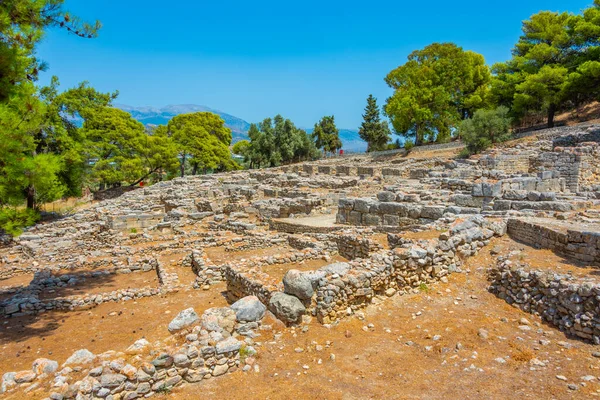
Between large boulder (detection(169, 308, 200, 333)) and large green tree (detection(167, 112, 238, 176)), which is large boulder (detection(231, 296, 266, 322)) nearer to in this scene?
large boulder (detection(169, 308, 200, 333))

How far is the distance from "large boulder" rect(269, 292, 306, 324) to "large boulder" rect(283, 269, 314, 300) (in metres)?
0.12

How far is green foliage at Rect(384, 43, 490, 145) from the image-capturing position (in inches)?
1776

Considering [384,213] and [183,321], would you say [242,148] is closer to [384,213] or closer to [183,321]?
[384,213]

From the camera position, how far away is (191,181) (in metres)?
35.2

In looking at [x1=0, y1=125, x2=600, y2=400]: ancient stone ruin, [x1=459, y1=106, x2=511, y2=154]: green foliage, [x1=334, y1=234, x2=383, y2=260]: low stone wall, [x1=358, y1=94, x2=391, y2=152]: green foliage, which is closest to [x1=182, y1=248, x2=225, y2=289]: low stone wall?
[x1=0, y1=125, x2=600, y2=400]: ancient stone ruin

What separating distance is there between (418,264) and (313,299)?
8.81 ft

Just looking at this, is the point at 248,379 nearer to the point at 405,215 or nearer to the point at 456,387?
the point at 456,387

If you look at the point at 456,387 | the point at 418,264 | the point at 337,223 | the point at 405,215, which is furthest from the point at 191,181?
the point at 456,387

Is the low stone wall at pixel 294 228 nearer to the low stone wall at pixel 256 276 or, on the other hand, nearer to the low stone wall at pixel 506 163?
the low stone wall at pixel 256 276

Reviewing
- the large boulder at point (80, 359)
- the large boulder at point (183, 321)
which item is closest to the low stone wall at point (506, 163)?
the large boulder at point (183, 321)

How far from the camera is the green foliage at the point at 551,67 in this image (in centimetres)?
3525

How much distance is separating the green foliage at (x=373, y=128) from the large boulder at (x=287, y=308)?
191 ft

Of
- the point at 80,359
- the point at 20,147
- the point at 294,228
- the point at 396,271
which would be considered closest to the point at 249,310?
the point at 80,359

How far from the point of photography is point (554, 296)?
676 cm
